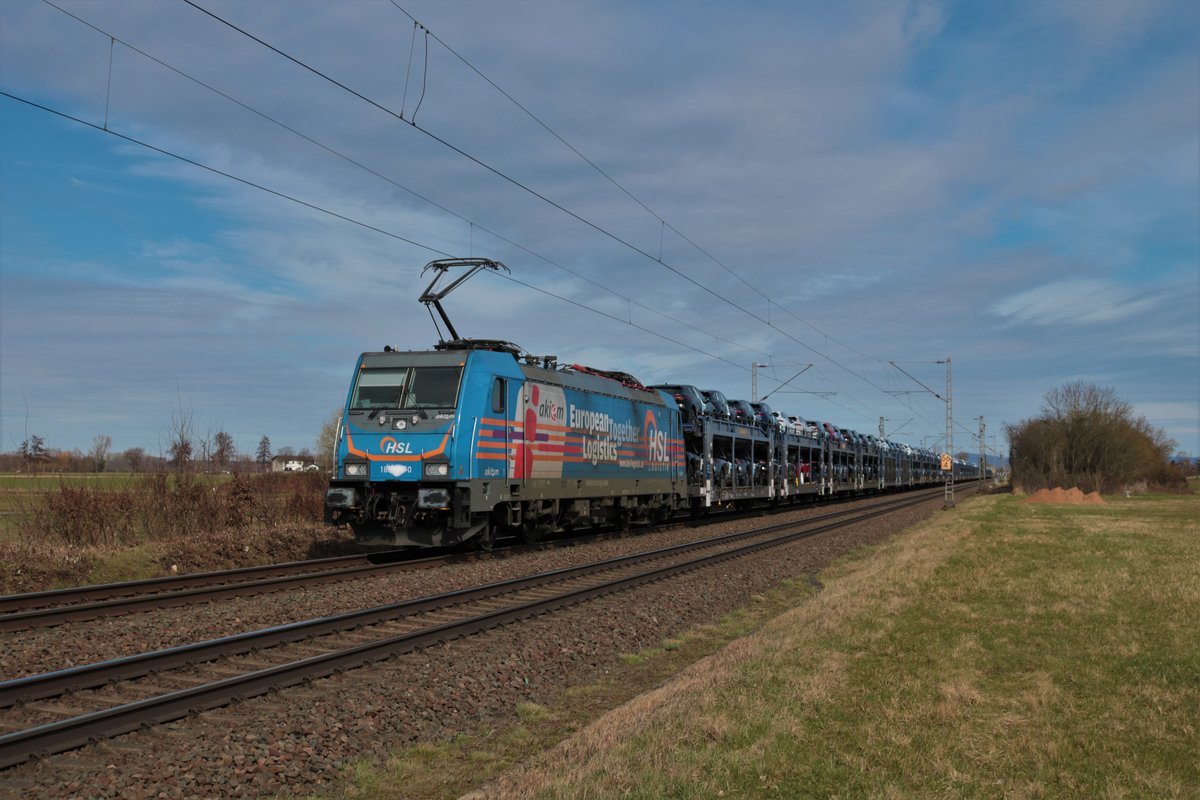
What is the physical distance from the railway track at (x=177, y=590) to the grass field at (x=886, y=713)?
622 centimetres

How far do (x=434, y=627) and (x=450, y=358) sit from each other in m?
7.52

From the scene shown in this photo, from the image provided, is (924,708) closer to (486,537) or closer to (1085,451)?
(486,537)

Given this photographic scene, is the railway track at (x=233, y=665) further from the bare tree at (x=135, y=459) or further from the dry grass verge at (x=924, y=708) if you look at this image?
the bare tree at (x=135, y=459)

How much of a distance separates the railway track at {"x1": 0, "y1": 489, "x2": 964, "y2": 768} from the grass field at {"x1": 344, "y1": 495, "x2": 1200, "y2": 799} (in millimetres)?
1954

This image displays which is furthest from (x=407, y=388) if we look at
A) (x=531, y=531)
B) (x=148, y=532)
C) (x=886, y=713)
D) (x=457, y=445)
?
(x=886, y=713)

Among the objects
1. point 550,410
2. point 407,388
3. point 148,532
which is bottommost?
point 148,532

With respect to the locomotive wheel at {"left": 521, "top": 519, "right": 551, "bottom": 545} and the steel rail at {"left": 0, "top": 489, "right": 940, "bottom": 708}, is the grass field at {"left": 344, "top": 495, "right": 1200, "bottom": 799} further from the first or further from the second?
the locomotive wheel at {"left": 521, "top": 519, "right": 551, "bottom": 545}

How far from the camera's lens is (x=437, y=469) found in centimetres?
1586

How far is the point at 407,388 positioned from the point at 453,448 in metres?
1.59

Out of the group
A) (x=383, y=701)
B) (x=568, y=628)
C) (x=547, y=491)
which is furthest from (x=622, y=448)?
(x=383, y=701)

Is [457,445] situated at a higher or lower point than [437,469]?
higher

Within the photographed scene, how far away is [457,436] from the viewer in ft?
52.7

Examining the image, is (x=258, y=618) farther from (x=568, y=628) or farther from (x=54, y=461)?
(x=54, y=461)

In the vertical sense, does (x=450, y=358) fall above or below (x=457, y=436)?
above
